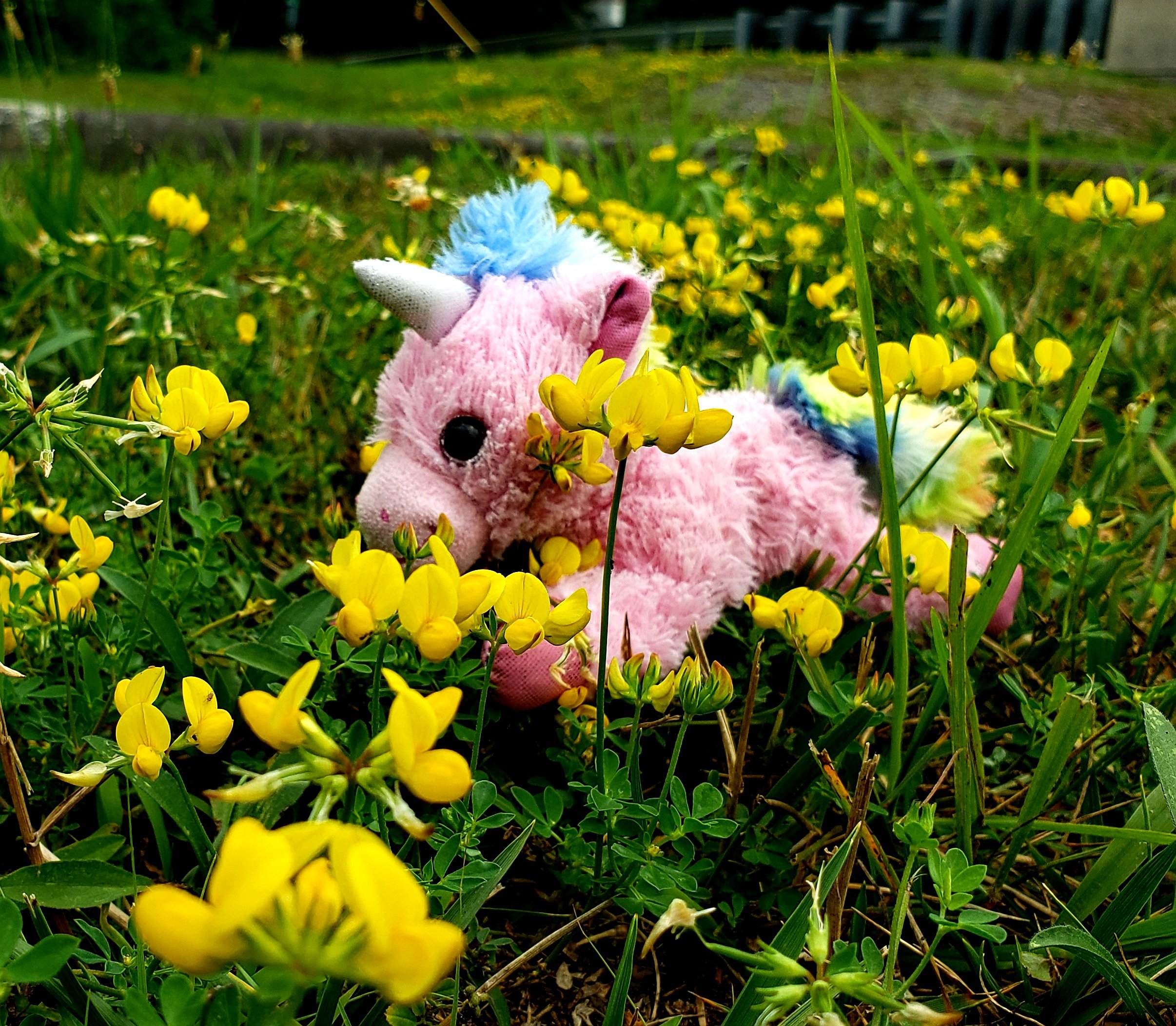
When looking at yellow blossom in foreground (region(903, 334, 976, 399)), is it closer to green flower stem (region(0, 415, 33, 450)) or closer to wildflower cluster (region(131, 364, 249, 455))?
wildflower cluster (region(131, 364, 249, 455))

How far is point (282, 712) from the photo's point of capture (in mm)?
441

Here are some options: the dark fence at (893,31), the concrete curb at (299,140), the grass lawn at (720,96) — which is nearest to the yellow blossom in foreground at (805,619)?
the concrete curb at (299,140)

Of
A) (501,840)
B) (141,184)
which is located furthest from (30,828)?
(141,184)

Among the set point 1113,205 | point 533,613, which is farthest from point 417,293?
→ point 1113,205

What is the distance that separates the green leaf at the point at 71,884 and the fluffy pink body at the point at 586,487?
0.41 metres

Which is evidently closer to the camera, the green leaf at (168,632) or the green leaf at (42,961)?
the green leaf at (42,961)

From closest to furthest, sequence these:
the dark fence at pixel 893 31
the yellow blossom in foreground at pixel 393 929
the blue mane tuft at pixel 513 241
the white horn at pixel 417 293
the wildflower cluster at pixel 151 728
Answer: the yellow blossom in foreground at pixel 393 929 < the wildflower cluster at pixel 151 728 < the white horn at pixel 417 293 < the blue mane tuft at pixel 513 241 < the dark fence at pixel 893 31

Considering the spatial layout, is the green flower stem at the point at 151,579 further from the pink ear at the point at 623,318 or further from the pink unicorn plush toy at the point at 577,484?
the pink ear at the point at 623,318

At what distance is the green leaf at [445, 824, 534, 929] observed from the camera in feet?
2.25

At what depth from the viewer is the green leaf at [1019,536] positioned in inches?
35.6

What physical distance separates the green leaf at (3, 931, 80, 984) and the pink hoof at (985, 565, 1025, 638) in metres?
0.91

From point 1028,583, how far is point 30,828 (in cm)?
104

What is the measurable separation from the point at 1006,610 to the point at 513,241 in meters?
0.68

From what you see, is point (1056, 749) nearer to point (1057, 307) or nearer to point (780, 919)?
point (780, 919)
